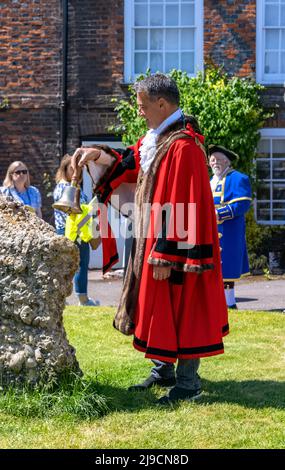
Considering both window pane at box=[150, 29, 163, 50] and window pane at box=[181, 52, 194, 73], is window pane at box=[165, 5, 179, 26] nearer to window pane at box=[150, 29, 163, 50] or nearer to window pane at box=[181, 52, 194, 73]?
window pane at box=[150, 29, 163, 50]

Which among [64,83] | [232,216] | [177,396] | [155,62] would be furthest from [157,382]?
[155,62]

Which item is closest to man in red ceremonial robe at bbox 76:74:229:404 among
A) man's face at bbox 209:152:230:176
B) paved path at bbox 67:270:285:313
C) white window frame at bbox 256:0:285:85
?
man's face at bbox 209:152:230:176

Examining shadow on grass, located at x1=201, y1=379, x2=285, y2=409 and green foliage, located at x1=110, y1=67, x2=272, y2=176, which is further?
green foliage, located at x1=110, y1=67, x2=272, y2=176

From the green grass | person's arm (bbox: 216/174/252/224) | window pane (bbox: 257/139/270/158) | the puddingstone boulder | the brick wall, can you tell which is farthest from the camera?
window pane (bbox: 257/139/270/158)

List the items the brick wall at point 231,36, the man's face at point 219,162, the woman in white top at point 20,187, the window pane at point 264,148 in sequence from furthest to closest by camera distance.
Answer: the window pane at point 264,148, the brick wall at point 231,36, the woman in white top at point 20,187, the man's face at point 219,162

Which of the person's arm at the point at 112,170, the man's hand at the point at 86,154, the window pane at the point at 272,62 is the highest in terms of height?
the window pane at the point at 272,62

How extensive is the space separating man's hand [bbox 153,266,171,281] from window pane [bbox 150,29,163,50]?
1069cm

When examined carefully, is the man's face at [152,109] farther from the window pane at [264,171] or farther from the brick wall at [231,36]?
the window pane at [264,171]

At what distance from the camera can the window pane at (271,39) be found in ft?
50.6

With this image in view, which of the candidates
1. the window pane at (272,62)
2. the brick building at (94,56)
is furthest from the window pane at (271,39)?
the window pane at (272,62)

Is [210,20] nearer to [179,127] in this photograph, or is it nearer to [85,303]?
[85,303]

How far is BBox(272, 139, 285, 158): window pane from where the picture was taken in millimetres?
15617

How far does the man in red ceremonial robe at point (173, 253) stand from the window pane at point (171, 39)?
1009 cm

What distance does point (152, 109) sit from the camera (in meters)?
5.64
